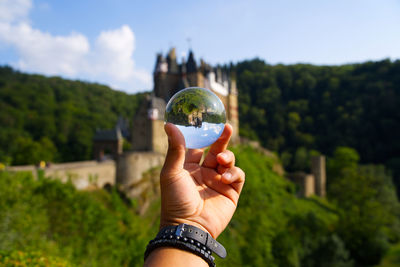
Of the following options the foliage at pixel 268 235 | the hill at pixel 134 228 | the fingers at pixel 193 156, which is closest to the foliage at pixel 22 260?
the fingers at pixel 193 156

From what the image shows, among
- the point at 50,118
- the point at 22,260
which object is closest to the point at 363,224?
the point at 22,260

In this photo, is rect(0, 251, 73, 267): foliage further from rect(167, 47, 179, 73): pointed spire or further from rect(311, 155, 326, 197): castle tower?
rect(311, 155, 326, 197): castle tower

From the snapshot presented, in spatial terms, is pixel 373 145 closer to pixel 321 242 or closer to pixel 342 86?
A: pixel 342 86

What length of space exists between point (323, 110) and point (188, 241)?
270ft

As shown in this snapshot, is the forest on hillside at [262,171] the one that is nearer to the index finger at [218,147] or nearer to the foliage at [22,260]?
the foliage at [22,260]

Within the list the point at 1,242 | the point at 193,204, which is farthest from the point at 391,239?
the point at 193,204

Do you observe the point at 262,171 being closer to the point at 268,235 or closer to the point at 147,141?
the point at 268,235

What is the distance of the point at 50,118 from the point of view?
55.0 m

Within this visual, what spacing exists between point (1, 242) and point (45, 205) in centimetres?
1046

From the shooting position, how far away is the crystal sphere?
2.73 metres

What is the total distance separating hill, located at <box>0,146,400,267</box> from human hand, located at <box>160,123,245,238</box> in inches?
277

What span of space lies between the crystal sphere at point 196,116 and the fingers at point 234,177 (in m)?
0.41

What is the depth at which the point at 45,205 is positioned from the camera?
1889 cm

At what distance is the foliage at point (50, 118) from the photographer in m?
47.2
